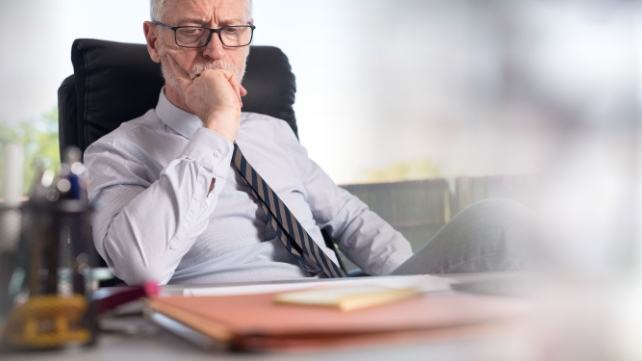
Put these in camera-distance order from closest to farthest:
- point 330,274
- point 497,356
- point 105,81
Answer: point 497,356 < point 330,274 < point 105,81

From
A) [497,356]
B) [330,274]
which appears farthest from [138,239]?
[497,356]

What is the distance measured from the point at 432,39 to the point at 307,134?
1.89 ft

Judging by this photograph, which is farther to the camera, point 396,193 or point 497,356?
point 396,193

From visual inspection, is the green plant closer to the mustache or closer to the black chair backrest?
the black chair backrest

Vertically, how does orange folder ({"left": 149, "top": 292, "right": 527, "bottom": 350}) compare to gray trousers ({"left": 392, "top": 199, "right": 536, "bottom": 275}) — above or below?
above

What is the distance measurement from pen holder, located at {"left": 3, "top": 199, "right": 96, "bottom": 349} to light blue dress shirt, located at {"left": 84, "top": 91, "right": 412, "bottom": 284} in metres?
0.54

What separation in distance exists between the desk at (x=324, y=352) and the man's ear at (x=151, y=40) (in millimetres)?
897

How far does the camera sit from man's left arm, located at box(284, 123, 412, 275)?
1335 mm

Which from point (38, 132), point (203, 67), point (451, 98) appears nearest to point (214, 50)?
point (203, 67)

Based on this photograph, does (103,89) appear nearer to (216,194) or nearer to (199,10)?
(199,10)

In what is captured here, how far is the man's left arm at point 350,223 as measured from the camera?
133cm

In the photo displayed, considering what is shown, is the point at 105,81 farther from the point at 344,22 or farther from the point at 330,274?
the point at 344,22

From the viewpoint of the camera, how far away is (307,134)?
9.02 ft

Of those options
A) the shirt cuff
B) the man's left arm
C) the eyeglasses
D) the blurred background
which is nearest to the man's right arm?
the shirt cuff
